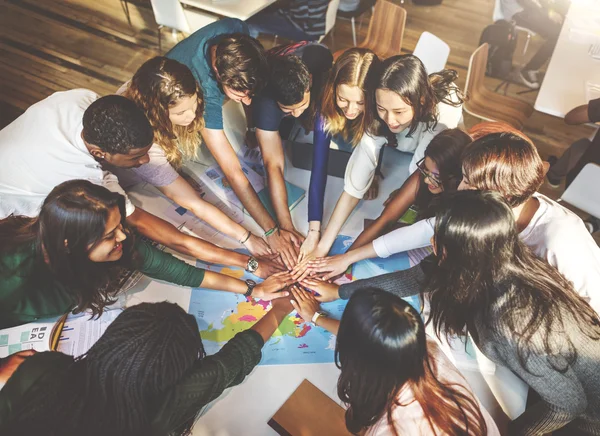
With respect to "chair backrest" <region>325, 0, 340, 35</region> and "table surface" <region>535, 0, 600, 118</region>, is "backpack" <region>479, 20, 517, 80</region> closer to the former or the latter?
"table surface" <region>535, 0, 600, 118</region>

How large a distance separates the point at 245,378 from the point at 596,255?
3.84ft

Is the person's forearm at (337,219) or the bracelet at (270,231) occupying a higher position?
the person's forearm at (337,219)

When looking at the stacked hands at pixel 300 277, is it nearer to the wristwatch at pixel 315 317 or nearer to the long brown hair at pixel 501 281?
the wristwatch at pixel 315 317

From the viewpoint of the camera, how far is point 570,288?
132 centimetres

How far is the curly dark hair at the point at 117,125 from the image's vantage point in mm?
1413

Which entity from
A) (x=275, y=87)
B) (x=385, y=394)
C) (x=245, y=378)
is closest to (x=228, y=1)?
(x=275, y=87)

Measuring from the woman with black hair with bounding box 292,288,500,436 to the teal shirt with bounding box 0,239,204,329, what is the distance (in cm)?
67

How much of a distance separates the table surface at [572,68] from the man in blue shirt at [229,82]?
1.60 metres

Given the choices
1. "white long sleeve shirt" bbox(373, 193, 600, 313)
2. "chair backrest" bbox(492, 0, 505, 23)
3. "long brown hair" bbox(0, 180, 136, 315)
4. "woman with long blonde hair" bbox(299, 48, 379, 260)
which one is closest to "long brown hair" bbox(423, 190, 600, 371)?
"white long sleeve shirt" bbox(373, 193, 600, 313)

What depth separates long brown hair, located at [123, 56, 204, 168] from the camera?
1569 mm

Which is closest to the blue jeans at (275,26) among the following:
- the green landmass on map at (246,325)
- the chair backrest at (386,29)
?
the chair backrest at (386,29)

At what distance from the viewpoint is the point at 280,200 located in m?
1.79

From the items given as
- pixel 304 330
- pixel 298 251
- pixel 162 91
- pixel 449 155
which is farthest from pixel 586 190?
pixel 162 91

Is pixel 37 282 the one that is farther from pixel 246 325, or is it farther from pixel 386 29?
pixel 386 29
